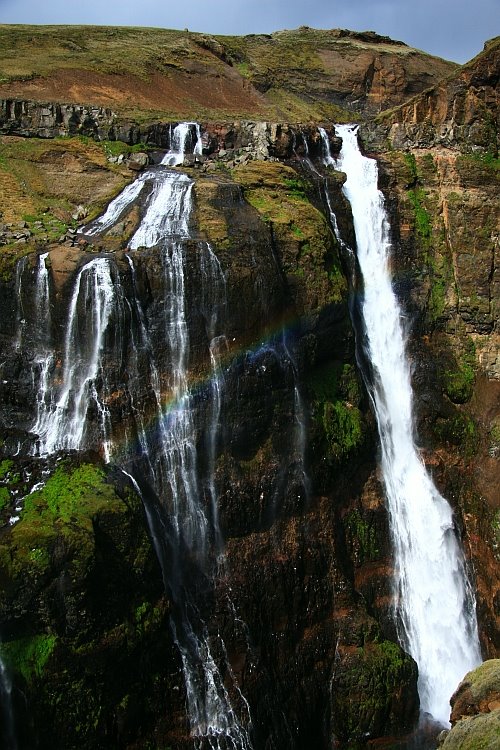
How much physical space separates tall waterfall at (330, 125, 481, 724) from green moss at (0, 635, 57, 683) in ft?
32.5

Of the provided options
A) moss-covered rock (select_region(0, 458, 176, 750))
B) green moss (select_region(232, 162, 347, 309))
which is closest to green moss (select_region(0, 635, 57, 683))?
moss-covered rock (select_region(0, 458, 176, 750))

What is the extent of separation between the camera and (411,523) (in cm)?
1906

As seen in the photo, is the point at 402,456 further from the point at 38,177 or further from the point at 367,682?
the point at 38,177

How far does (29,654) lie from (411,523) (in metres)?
11.4

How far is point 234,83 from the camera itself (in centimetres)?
3616

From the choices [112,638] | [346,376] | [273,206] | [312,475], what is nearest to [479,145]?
[273,206]

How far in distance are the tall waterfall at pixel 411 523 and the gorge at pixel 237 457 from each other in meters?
0.07

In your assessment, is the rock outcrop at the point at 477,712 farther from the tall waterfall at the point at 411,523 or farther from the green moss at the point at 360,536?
the green moss at the point at 360,536

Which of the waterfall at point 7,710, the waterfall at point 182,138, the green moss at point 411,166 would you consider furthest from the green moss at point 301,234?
the waterfall at point 7,710

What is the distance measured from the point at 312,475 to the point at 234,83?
26.9 m

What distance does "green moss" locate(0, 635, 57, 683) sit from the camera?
11.8 m

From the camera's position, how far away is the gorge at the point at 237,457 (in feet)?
43.1

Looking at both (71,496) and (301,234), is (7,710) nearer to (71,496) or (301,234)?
(71,496)

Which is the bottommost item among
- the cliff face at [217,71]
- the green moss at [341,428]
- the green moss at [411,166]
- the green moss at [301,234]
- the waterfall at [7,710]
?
the waterfall at [7,710]
